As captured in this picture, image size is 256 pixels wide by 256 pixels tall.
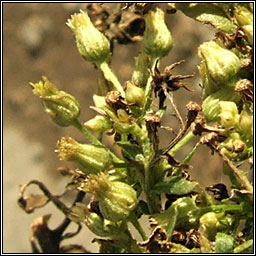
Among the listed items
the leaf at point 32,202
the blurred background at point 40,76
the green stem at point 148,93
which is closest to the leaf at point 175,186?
the green stem at point 148,93

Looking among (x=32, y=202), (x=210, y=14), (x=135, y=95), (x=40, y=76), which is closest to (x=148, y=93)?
(x=135, y=95)

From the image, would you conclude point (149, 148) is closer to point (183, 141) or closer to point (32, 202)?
point (183, 141)

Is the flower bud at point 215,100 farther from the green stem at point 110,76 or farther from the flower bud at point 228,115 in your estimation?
the green stem at point 110,76

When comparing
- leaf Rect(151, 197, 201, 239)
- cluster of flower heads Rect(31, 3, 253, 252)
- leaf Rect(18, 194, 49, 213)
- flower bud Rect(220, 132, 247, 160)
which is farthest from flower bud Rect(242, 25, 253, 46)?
leaf Rect(18, 194, 49, 213)

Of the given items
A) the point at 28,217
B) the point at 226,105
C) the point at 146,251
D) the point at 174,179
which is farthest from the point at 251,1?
the point at 28,217

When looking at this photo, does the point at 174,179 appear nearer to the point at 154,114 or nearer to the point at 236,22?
the point at 154,114
